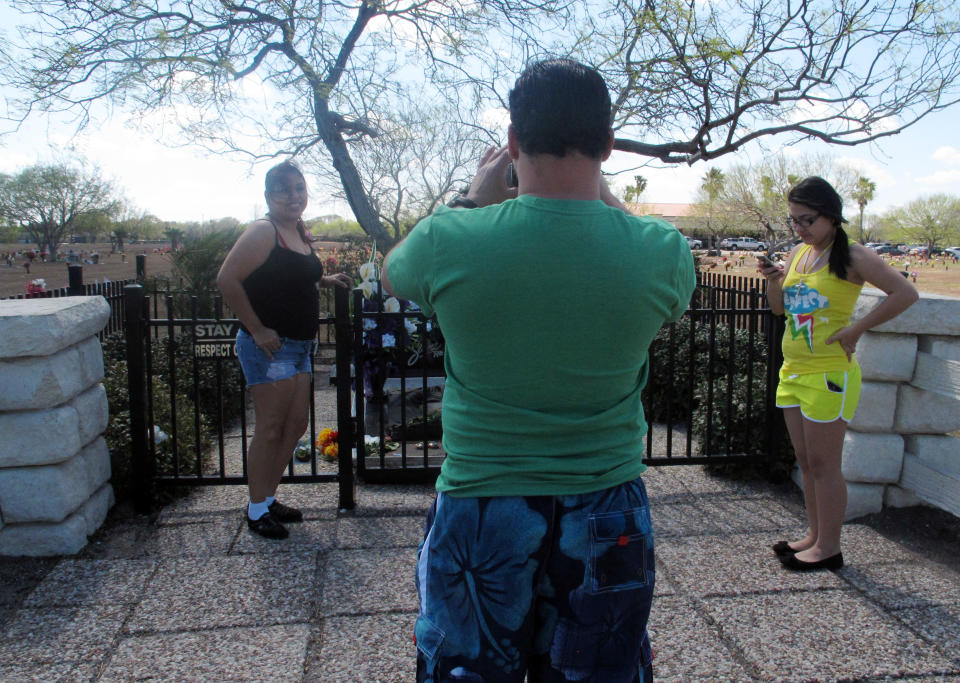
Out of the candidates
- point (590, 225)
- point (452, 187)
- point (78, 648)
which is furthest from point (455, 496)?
point (452, 187)

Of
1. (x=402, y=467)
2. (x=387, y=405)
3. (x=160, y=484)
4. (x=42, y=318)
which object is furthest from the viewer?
(x=387, y=405)

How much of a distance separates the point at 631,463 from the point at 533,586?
320mm

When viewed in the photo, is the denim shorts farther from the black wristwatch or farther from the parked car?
the parked car

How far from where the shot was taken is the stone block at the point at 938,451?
3.67 metres

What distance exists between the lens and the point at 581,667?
1.36 meters

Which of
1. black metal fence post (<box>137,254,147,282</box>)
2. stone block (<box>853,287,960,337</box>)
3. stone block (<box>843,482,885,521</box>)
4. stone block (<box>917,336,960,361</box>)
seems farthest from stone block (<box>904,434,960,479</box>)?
black metal fence post (<box>137,254,147,282</box>)

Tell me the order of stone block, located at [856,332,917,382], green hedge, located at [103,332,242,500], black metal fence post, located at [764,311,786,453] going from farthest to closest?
black metal fence post, located at [764,311,786,453], green hedge, located at [103,332,242,500], stone block, located at [856,332,917,382]

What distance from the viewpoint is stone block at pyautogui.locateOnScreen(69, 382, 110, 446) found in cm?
348

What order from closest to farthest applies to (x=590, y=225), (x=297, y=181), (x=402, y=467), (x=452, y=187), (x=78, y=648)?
(x=590, y=225), (x=78, y=648), (x=297, y=181), (x=402, y=467), (x=452, y=187)

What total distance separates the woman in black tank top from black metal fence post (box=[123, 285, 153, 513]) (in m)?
0.70

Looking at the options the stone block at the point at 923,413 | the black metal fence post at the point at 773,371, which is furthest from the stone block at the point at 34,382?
the stone block at the point at 923,413

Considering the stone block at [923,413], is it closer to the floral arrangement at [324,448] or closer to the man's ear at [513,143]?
the man's ear at [513,143]

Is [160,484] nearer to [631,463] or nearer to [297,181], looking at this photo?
[297,181]

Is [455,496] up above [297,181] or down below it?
below
